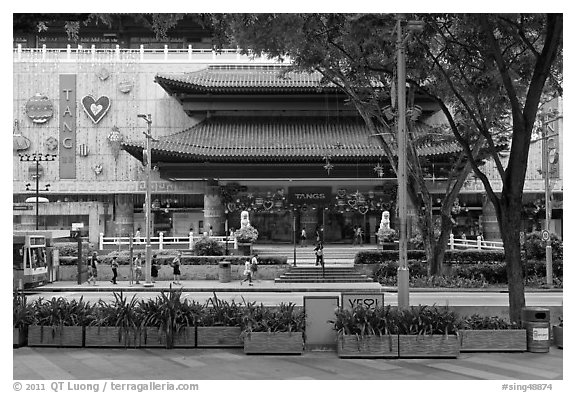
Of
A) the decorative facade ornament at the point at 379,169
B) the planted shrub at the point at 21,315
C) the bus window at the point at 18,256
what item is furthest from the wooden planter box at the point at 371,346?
the decorative facade ornament at the point at 379,169

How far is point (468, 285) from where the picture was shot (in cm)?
2683

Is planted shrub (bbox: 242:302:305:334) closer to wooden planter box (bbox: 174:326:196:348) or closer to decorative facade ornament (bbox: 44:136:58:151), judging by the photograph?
wooden planter box (bbox: 174:326:196:348)

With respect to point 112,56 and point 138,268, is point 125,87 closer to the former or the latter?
point 112,56

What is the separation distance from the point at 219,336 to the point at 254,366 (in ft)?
5.52

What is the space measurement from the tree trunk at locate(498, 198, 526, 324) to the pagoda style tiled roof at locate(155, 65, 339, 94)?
2692 centimetres

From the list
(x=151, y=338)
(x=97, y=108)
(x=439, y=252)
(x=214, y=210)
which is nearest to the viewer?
(x=151, y=338)

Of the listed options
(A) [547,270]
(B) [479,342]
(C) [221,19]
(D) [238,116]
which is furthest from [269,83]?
(B) [479,342]

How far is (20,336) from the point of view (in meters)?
11.8

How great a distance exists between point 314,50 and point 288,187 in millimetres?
22050

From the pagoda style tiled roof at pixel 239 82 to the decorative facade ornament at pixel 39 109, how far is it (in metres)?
8.34

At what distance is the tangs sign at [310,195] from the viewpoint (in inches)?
1602

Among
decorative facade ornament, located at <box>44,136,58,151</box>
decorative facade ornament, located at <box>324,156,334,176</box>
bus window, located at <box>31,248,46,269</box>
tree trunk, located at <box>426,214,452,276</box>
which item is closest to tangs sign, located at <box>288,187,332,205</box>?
decorative facade ornament, located at <box>324,156,334,176</box>

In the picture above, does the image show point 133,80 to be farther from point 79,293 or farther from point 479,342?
point 479,342

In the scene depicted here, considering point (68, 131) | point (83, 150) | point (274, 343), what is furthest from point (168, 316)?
point (68, 131)
